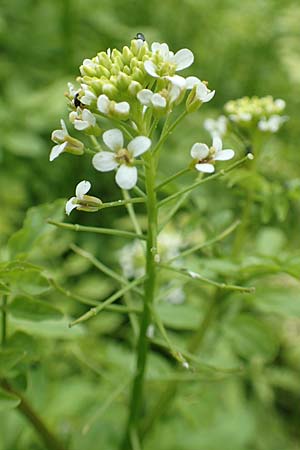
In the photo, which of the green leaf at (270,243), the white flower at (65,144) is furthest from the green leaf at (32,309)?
the green leaf at (270,243)

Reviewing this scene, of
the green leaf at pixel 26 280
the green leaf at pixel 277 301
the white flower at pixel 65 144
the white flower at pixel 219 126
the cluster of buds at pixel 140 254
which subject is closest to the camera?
the white flower at pixel 65 144

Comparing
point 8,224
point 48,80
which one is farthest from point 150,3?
→ point 8,224

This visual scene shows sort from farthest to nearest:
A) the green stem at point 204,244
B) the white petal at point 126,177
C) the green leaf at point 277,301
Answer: the green leaf at point 277,301
the green stem at point 204,244
the white petal at point 126,177

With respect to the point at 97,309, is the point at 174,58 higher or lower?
higher

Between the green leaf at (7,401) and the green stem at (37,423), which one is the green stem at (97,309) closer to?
the green leaf at (7,401)

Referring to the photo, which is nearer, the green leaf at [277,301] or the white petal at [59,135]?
the white petal at [59,135]

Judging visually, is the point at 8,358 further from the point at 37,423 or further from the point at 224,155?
the point at 224,155

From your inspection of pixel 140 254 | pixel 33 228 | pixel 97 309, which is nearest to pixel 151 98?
pixel 97 309

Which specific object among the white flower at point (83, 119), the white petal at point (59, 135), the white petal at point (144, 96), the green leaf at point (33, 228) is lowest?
the green leaf at point (33, 228)
